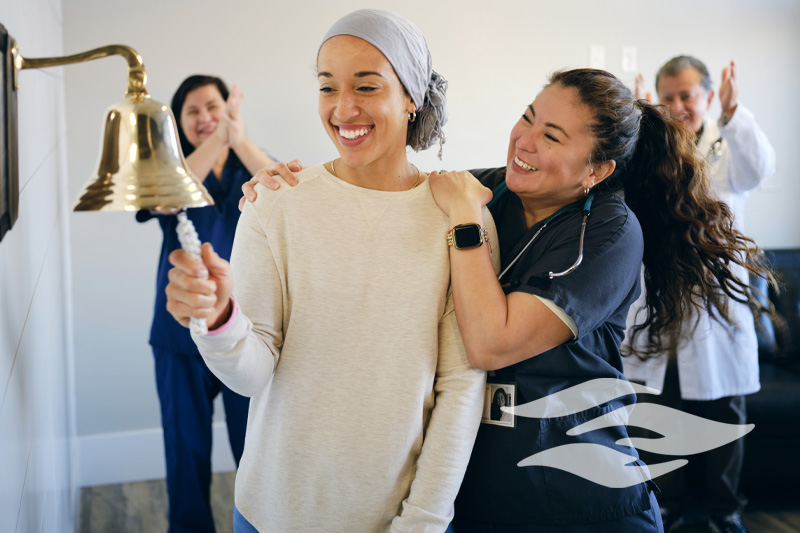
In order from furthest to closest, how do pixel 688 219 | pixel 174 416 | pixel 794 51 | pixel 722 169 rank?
pixel 794 51 < pixel 722 169 < pixel 174 416 < pixel 688 219

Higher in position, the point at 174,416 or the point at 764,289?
the point at 764,289

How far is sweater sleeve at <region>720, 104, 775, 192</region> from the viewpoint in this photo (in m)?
2.59

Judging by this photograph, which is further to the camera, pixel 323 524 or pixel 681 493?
pixel 681 493

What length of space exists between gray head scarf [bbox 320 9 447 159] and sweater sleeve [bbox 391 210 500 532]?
360 millimetres

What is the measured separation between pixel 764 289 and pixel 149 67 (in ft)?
9.93

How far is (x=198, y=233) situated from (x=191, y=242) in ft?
5.09

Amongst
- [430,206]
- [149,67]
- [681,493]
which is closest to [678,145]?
[430,206]

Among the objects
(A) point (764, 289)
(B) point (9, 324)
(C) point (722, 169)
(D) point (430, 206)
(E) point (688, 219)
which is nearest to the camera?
(B) point (9, 324)

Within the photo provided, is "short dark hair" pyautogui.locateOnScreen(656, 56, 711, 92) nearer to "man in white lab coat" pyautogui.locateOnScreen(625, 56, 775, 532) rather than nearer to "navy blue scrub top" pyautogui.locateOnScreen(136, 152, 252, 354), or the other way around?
"man in white lab coat" pyautogui.locateOnScreen(625, 56, 775, 532)

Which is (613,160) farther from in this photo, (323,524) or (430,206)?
(323,524)

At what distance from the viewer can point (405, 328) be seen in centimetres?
120

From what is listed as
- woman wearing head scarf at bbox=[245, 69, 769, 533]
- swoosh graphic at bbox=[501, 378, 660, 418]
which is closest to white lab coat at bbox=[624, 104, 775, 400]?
woman wearing head scarf at bbox=[245, 69, 769, 533]

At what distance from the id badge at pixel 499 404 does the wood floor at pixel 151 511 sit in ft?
5.62

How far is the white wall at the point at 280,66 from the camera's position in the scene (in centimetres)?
288
